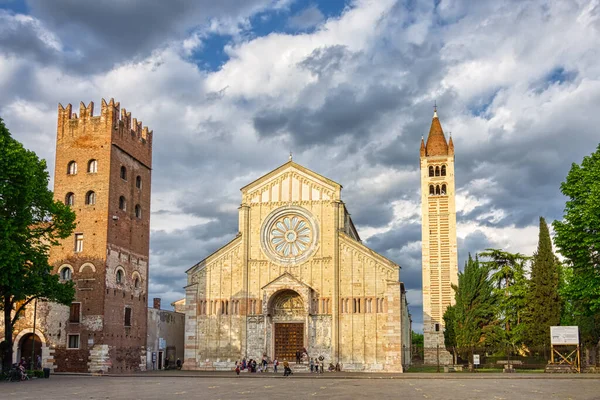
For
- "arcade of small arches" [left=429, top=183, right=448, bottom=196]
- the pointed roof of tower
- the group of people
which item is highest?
the pointed roof of tower

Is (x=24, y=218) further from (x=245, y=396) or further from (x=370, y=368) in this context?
(x=370, y=368)

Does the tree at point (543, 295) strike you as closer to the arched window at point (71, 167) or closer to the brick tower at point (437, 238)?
the brick tower at point (437, 238)

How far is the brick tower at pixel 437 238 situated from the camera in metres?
63.5

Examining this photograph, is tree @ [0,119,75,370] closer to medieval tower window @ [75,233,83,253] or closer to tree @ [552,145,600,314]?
medieval tower window @ [75,233,83,253]

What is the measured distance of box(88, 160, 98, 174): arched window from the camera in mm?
45219

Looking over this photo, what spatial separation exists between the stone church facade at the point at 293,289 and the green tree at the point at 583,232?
12.6m

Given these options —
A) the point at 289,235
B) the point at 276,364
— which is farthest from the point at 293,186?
the point at 276,364

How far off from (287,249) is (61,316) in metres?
16.9

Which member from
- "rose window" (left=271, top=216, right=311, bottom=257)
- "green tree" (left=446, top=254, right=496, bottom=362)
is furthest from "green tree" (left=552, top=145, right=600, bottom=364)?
"rose window" (left=271, top=216, right=311, bottom=257)

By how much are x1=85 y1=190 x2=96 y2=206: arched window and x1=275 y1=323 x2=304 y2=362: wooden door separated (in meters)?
16.6

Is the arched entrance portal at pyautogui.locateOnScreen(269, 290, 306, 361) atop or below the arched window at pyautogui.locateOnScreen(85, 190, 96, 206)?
below

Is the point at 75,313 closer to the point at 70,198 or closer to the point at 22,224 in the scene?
the point at 70,198

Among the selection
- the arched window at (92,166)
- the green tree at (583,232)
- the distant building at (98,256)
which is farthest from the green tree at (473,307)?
the arched window at (92,166)

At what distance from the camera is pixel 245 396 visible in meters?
23.1
